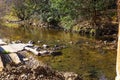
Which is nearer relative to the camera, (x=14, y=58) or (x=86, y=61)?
(x=86, y=61)

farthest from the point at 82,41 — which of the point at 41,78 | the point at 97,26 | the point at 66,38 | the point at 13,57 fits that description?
the point at 41,78

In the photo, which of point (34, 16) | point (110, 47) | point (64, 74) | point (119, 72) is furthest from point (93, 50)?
point (34, 16)

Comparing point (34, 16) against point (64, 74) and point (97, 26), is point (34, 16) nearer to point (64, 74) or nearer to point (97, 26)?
point (97, 26)

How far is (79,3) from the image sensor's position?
3519 centimetres

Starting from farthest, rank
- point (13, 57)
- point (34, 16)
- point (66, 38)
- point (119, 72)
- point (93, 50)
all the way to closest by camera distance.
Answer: point (34, 16)
point (66, 38)
point (93, 50)
point (13, 57)
point (119, 72)

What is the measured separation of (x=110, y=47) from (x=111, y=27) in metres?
10.1

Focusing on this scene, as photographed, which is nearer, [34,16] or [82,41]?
[82,41]

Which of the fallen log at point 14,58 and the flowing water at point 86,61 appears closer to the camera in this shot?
the flowing water at point 86,61

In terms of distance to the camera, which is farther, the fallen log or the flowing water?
the fallen log

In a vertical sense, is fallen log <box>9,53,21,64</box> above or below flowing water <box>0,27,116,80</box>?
above

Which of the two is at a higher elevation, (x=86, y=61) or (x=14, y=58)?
(x=14, y=58)

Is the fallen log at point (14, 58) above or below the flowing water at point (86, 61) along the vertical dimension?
above

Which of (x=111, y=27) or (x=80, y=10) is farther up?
(x=80, y=10)

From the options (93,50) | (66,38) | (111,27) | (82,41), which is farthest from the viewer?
(111,27)
